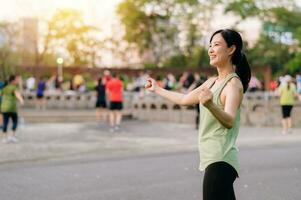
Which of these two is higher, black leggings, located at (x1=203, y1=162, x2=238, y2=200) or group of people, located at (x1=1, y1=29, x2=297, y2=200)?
group of people, located at (x1=1, y1=29, x2=297, y2=200)

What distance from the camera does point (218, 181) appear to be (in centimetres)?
341

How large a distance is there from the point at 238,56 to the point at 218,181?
33.1 inches

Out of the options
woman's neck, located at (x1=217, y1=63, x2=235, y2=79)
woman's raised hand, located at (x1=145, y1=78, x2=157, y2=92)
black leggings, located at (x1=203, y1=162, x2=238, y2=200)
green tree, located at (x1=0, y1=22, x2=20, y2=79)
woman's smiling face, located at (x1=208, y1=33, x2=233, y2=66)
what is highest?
green tree, located at (x1=0, y1=22, x2=20, y2=79)

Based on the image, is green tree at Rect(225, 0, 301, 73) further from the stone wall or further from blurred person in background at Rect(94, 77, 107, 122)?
blurred person in background at Rect(94, 77, 107, 122)

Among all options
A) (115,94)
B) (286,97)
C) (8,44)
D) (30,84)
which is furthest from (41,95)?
(8,44)

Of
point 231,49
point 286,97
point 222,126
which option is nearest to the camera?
point 222,126

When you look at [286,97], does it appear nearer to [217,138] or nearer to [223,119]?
[217,138]

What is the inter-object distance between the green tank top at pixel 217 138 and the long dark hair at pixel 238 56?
0.11 metres

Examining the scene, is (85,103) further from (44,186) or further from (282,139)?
(44,186)

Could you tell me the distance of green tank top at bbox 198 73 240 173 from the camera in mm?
3424

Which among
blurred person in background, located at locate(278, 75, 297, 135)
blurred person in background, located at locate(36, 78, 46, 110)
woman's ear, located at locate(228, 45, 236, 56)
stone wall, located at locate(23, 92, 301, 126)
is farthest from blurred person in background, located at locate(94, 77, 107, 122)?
woman's ear, located at locate(228, 45, 236, 56)

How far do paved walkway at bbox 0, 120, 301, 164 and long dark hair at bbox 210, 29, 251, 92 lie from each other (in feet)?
24.4

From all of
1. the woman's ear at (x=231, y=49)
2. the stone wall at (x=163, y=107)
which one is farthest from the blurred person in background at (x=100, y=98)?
the woman's ear at (x=231, y=49)

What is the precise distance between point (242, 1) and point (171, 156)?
3124cm
